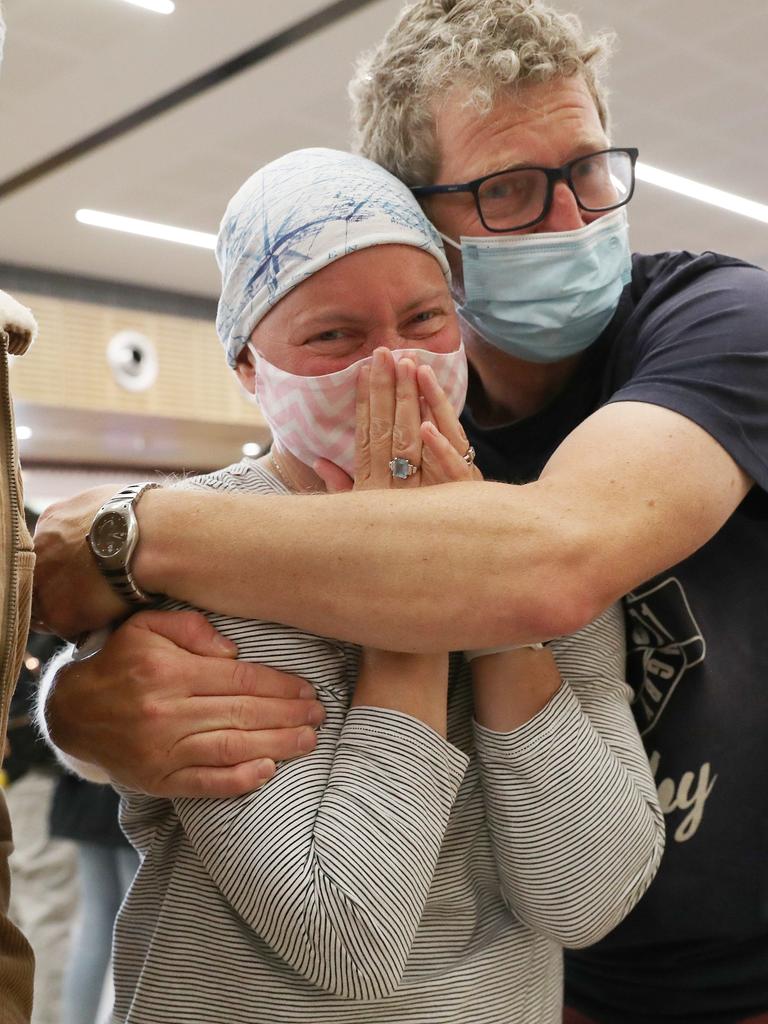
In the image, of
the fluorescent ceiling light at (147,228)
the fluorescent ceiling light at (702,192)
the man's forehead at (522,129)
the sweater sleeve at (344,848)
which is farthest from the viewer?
the fluorescent ceiling light at (147,228)

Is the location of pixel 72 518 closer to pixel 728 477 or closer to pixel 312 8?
pixel 728 477

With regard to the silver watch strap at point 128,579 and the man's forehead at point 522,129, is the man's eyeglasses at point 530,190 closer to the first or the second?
the man's forehead at point 522,129

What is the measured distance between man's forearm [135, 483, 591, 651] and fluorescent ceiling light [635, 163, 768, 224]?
6.36 metres

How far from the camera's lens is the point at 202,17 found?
5.25 metres

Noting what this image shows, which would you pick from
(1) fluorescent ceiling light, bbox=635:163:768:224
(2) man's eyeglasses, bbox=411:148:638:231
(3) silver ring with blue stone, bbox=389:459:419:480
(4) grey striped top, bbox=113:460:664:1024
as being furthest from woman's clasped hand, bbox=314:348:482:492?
(1) fluorescent ceiling light, bbox=635:163:768:224

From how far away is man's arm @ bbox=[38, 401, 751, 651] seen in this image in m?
1.18

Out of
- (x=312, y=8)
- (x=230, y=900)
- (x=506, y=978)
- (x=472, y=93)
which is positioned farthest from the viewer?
(x=312, y=8)

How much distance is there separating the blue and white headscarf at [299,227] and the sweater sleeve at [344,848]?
60 centimetres

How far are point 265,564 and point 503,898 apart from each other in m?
0.51

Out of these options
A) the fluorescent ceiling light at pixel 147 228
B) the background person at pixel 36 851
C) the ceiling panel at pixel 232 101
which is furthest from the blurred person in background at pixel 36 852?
the fluorescent ceiling light at pixel 147 228

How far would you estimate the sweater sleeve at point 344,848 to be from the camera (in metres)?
1.11

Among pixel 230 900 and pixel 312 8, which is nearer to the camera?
pixel 230 900

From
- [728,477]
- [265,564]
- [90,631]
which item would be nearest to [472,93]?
[728,477]

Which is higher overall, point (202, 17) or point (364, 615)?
point (364, 615)
